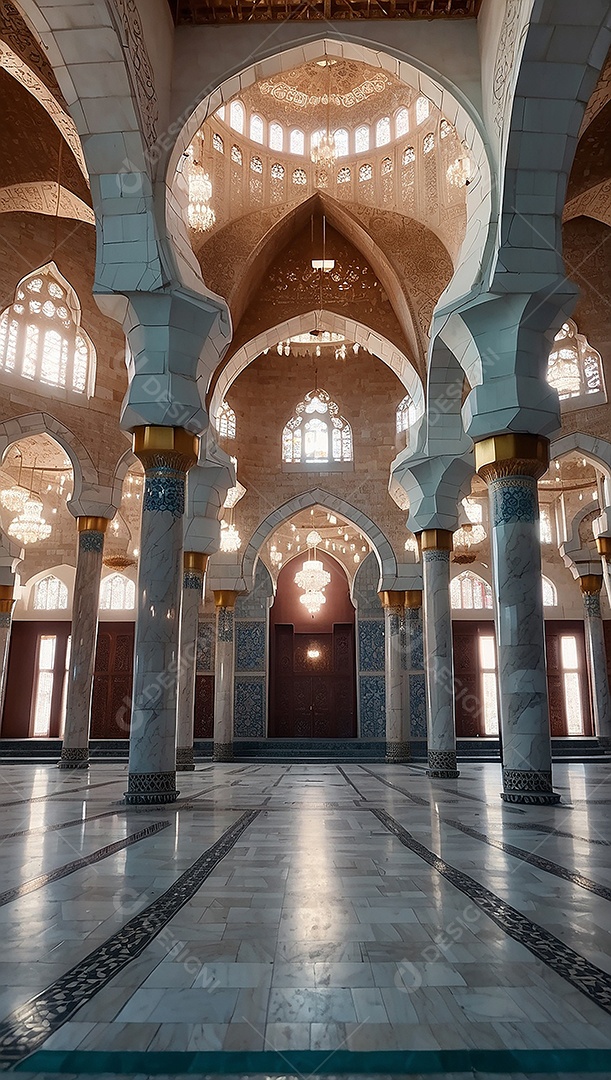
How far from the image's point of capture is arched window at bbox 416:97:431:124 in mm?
10656

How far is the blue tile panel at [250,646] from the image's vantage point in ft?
59.0

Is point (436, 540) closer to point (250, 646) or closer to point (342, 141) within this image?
point (342, 141)

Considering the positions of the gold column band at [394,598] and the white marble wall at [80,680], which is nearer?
the white marble wall at [80,680]

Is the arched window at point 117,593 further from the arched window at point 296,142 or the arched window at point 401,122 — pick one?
the arched window at point 401,122

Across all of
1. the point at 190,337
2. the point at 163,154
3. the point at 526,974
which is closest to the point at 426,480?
the point at 190,337

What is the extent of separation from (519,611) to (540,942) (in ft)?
13.9

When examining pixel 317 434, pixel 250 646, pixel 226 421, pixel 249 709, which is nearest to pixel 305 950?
pixel 226 421

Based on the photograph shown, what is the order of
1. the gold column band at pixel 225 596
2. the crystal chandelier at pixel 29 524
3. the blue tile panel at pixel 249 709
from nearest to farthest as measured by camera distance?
the crystal chandelier at pixel 29 524
the gold column band at pixel 225 596
the blue tile panel at pixel 249 709

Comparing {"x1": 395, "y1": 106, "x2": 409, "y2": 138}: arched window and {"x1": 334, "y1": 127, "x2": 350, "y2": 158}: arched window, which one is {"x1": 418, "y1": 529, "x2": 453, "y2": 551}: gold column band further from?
{"x1": 334, "y1": 127, "x2": 350, "y2": 158}: arched window

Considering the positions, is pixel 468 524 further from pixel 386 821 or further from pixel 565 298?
pixel 386 821

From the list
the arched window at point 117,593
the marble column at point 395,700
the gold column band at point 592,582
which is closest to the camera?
the marble column at point 395,700

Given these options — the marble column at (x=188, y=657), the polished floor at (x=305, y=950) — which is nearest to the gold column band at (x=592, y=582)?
the marble column at (x=188, y=657)

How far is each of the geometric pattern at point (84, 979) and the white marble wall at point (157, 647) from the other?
298cm

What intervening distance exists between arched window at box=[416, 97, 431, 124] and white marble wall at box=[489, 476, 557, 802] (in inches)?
271
